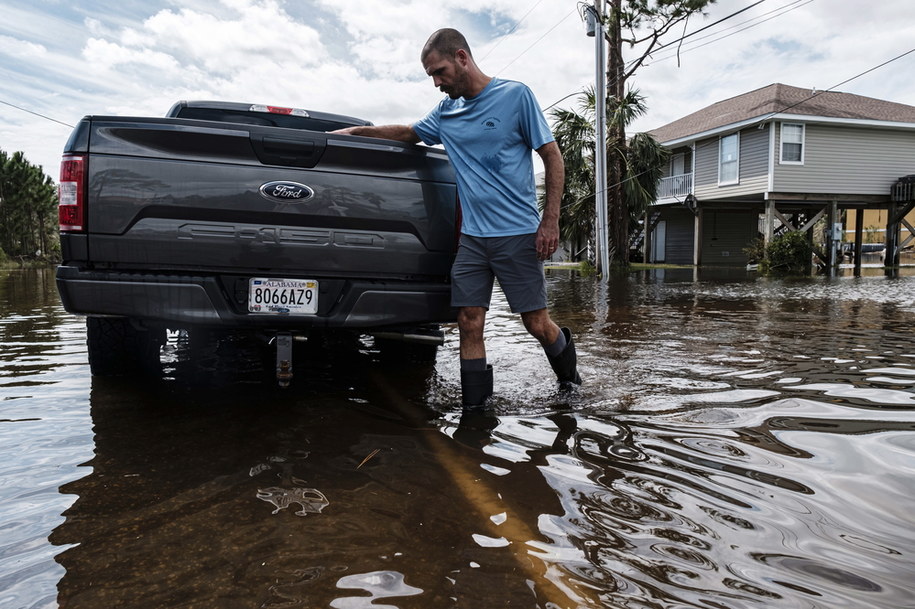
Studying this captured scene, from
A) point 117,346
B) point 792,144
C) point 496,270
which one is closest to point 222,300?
point 117,346

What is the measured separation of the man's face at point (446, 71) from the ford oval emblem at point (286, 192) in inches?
34.2

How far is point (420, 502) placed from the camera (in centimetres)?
227

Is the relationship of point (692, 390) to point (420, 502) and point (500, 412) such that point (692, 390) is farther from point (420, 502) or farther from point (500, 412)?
point (420, 502)

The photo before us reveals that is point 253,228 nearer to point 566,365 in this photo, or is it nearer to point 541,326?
point 541,326

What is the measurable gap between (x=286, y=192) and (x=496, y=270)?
115cm

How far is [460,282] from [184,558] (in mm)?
2002

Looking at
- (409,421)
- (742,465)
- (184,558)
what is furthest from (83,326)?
(742,465)

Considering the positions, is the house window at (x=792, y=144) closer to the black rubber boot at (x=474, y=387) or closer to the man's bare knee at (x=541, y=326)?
the man's bare knee at (x=541, y=326)

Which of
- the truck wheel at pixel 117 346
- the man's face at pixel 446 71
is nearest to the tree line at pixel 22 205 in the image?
the truck wheel at pixel 117 346

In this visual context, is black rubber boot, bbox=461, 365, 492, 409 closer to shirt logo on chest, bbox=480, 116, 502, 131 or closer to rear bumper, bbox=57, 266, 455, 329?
rear bumper, bbox=57, 266, 455, 329

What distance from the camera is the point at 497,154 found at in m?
3.42

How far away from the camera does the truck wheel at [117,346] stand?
12.7 ft

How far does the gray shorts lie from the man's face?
0.79m

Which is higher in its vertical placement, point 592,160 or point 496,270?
point 592,160
